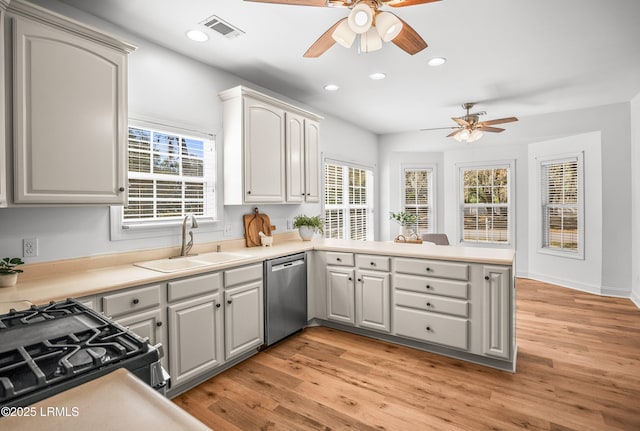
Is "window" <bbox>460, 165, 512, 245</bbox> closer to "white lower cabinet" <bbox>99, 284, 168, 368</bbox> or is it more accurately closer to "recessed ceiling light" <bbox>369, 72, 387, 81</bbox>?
"recessed ceiling light" <bbox>369, 72, 387, 81</bbox>

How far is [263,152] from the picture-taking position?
3.48 metres

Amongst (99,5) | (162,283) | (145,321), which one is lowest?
(145,321)

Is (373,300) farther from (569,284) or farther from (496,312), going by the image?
(569,284)

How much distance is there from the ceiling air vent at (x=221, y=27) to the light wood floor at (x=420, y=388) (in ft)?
8.76

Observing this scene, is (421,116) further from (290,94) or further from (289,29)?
(289,29)

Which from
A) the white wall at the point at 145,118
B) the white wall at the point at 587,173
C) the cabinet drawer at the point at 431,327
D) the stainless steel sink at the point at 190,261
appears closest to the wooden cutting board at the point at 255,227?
the white wall at the point at 145,118

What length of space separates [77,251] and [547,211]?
6377mm

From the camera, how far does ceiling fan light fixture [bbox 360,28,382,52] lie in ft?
6.77

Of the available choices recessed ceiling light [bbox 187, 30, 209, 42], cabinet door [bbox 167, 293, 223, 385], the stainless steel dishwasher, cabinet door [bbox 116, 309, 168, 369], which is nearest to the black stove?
cabinet door [bbox 116, 309, 168, 369]

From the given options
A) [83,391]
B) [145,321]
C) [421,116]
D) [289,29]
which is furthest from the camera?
[421,116]

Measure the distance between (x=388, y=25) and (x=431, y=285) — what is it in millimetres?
2062

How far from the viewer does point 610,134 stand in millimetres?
4871

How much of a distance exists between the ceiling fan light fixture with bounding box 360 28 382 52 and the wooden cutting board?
214 cm

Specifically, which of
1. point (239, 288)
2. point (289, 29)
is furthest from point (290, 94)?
point (239, 288)
